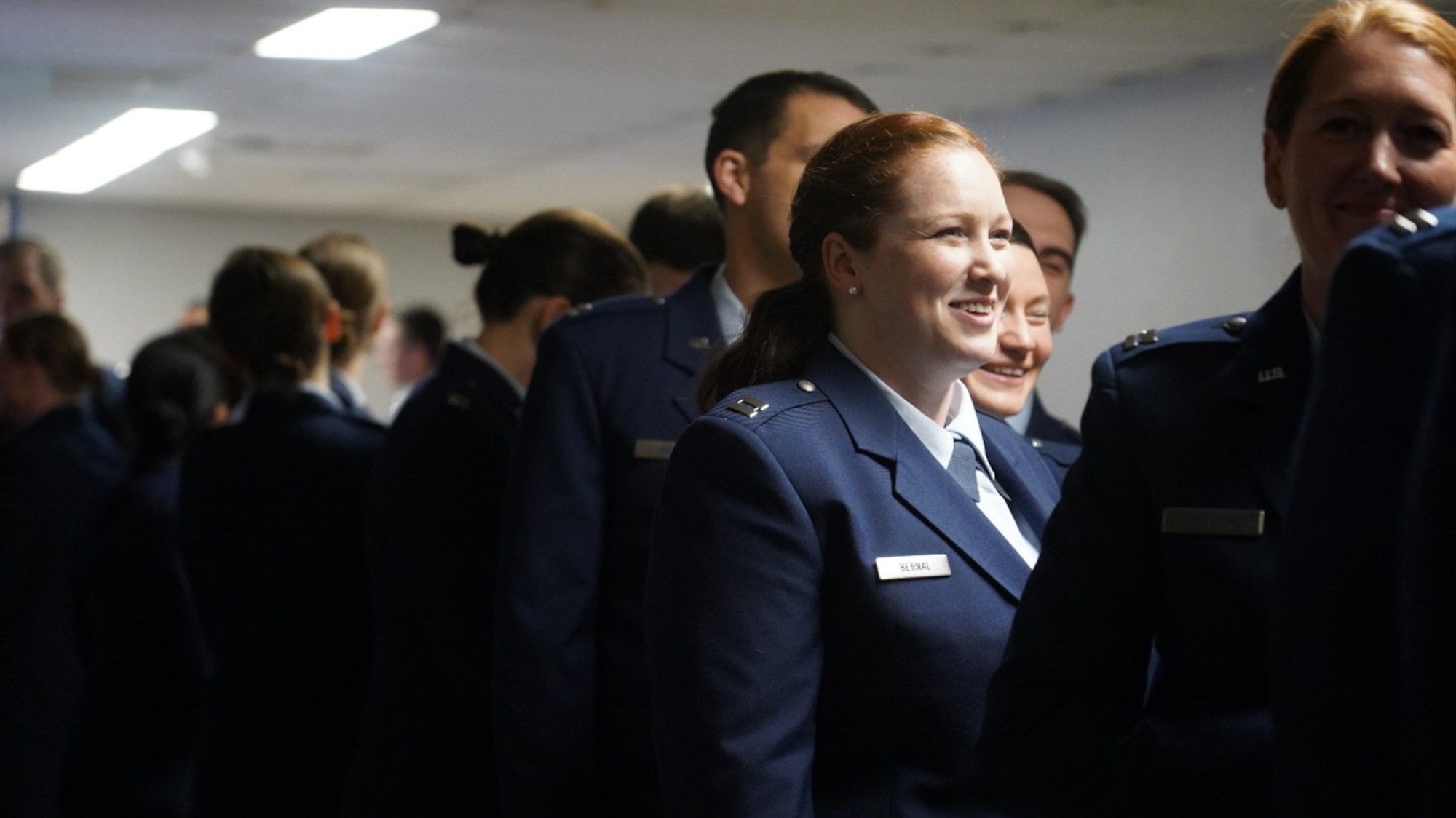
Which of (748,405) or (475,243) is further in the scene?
(475,243)

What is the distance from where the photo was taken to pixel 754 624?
5.82 ft

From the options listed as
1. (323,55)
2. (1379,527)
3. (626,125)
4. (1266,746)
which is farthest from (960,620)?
(626,125)

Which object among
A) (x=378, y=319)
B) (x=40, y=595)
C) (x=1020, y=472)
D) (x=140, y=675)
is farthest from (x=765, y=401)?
(x=40, y=595)

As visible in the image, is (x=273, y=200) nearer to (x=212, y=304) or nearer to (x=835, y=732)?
(x=212, y=304)

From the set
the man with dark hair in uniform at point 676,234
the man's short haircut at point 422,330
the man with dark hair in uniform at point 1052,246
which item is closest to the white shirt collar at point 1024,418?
the man with dark hair in uniform at point 1052,246

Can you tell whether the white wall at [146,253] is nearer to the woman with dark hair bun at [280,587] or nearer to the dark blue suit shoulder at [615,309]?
the woman with dark hair bun at [280,587]

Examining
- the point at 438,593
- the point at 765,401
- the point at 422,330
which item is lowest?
the point at 422,330

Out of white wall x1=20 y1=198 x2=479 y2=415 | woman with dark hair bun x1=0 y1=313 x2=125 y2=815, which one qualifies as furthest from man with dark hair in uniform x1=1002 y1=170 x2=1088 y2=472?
white wall x1=20 y1=198 x2=479 y2=415

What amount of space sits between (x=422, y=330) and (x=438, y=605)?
765cm

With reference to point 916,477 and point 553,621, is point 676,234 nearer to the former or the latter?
point 553,621

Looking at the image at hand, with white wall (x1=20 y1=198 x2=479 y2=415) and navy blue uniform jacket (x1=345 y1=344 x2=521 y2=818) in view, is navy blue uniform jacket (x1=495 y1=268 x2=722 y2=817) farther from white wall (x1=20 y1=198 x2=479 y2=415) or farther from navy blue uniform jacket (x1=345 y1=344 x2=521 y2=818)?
white wall (x1=20 y1=198 x2=479 y2=415)

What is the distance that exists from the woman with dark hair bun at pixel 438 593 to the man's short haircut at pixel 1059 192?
0.84m

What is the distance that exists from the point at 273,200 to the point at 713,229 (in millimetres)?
7045

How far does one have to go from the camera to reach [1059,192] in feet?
7.92
